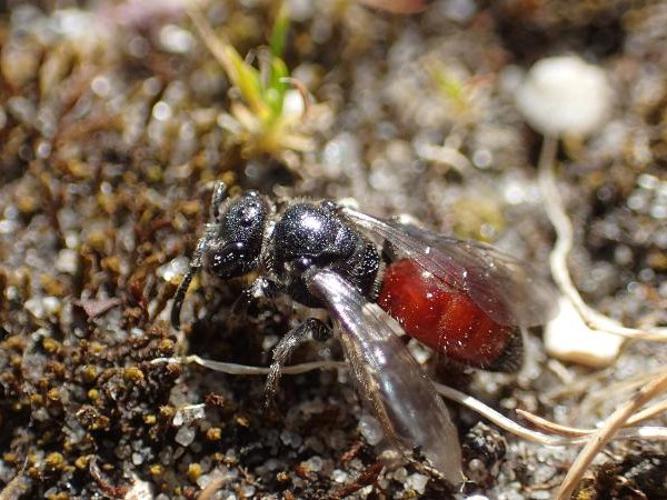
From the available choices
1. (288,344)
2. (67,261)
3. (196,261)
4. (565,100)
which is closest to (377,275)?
(288,344)

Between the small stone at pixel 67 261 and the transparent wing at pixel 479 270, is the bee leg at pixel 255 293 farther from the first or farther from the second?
the small stone at pixel 67 261

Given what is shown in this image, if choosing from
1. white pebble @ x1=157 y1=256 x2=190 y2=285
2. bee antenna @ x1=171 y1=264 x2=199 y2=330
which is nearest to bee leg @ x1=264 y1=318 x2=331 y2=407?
bee antenna @ x1=171 y1=264 x2=199 y2=330

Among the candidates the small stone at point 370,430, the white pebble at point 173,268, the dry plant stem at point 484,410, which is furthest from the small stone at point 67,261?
the small stone at point 370,430

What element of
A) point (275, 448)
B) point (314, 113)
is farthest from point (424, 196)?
point (275, 448)

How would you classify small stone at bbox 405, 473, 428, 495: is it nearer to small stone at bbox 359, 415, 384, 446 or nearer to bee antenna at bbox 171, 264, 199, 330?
small stone at bbox 359, 415, 384, 446

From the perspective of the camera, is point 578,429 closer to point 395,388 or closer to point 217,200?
point 395,388

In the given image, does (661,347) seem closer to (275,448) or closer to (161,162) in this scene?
(275,448)
